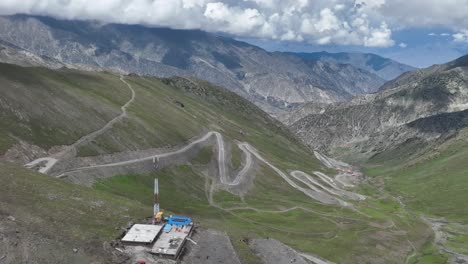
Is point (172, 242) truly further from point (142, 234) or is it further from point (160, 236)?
point (142, 234)

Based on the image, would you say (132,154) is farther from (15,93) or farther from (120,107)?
(120,107)

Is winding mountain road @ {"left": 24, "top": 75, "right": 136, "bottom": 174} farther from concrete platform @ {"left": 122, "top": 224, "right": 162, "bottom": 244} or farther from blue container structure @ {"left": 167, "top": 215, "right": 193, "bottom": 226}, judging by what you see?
concrete platform @ {"left": 122, "top": 224, "right": 162, "bottom": 244}

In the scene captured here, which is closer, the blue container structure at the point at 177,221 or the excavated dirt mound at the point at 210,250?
the excavated dirt mound at the point at 210,250

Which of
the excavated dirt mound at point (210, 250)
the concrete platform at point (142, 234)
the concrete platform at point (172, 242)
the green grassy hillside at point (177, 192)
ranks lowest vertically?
the green grassy hillside at point (177, 192)

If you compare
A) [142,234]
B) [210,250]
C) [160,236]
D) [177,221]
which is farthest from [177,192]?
[142,234]

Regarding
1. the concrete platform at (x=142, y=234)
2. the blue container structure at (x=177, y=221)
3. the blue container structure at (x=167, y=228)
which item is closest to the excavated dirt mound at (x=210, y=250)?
the blue container structure at (x=177, y=221)

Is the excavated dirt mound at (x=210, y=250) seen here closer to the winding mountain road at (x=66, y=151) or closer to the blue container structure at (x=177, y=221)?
the blue container structure at (x=177, y=221)

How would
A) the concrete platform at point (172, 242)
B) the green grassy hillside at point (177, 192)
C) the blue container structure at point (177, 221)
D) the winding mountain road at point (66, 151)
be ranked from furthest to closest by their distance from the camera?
the winding mountain road at point (66, 151)
the green grassy hillside at point (177, 192)
the blue container structure at point (177, 221)
the concrete platform at point (172, 242)
